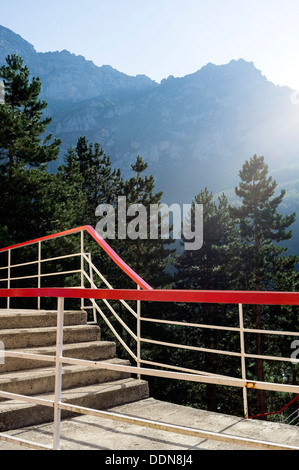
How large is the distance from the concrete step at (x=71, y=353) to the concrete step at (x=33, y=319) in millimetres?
444

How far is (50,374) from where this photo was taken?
11.4 feet

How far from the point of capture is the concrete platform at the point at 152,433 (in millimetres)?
2627

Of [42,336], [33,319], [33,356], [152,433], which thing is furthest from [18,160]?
[33,356]

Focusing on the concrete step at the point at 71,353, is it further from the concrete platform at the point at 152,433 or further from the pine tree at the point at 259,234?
the pine tree at the point at 259,234

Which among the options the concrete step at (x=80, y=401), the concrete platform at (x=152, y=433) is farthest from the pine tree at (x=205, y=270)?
Result: the concrete platform at (x=152, y=433)

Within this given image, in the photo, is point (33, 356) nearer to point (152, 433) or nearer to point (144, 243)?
point (152, 433)

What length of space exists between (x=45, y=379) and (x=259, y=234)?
2524 centimetres

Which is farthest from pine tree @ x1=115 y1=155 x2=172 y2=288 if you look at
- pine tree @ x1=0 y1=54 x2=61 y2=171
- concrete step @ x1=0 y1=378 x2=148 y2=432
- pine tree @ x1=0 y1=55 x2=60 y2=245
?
concrete step @ x1=0 y1=378 x2=148 y2=432

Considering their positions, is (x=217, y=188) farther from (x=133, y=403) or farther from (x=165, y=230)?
(x=133, y=403)

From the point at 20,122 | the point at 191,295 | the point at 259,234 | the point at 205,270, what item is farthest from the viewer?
the point at 205,270

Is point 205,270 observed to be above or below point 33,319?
above
